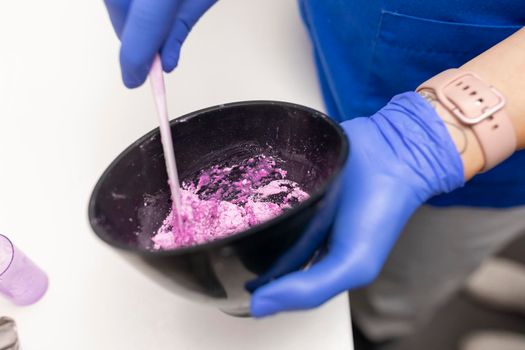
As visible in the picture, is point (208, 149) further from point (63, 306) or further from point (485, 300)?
point (485, 300)

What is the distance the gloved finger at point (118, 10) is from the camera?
506 millimetres

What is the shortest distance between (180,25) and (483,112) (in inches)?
13.2

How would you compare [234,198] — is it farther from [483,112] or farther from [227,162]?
[483,112]

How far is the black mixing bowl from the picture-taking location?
Result: 361 millimetres

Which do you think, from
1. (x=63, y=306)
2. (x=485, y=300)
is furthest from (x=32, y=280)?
(x=485, y=300)

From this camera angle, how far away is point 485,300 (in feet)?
4.15

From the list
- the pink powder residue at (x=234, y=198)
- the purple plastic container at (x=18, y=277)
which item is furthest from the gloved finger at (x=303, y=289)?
the purple plastic container at (x=18, y=277)

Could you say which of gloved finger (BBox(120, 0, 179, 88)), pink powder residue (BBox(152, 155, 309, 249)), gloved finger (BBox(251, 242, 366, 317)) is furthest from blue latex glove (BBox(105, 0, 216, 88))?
gloved finger (BBox(251, 242, 366, 317))

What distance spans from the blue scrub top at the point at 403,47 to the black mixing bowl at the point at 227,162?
0.62 ft

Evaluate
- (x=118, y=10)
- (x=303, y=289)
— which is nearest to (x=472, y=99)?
(x=303, y=289)

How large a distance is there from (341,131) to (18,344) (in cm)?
38

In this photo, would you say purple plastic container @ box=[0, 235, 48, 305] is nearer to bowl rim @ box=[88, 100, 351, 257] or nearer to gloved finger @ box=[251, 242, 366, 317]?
bowl rim @ box=[88, 100, 351, 257]

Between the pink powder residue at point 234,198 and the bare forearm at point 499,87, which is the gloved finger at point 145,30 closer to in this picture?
the pink powder residue at point 234,198

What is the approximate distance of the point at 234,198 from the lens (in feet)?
1.85
